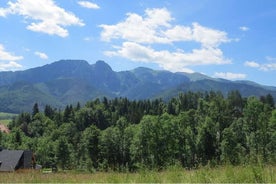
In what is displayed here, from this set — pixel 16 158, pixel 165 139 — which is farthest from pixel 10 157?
pixel 165 139

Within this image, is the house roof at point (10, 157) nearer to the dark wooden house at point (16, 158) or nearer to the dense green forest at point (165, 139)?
the dark wooden house at point (16, 158)

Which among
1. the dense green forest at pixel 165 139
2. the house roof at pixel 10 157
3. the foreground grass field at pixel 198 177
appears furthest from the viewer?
the dense green forest at pixel 165 139

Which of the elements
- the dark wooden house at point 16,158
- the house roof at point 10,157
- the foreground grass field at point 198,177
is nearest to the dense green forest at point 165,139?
the dark wooden house at point 16,158

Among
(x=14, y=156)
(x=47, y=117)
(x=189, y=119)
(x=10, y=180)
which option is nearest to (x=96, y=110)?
(x=47, y=117)

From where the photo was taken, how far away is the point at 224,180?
8.17 metres

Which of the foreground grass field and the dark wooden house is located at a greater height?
the foreground grass field

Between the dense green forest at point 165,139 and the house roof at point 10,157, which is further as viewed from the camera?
the dense green forest at point 165,139

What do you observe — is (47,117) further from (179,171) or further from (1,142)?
(179,171)

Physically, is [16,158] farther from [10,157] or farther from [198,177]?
[198,177]

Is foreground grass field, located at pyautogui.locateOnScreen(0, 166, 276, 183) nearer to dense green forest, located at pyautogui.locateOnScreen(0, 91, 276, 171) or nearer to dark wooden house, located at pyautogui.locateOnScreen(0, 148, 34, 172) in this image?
dense green forest, located at pyautogui.locateOnScreen(0, 91, 276, 171)

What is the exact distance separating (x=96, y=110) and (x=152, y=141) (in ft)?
254

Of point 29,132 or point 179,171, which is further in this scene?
point 29,132

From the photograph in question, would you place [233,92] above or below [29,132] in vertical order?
above

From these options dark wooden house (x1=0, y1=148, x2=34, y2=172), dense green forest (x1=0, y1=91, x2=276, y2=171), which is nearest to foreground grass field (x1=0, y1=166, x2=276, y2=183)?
dense green forest (x1=0, y1=91, x2=276, y2=171)
